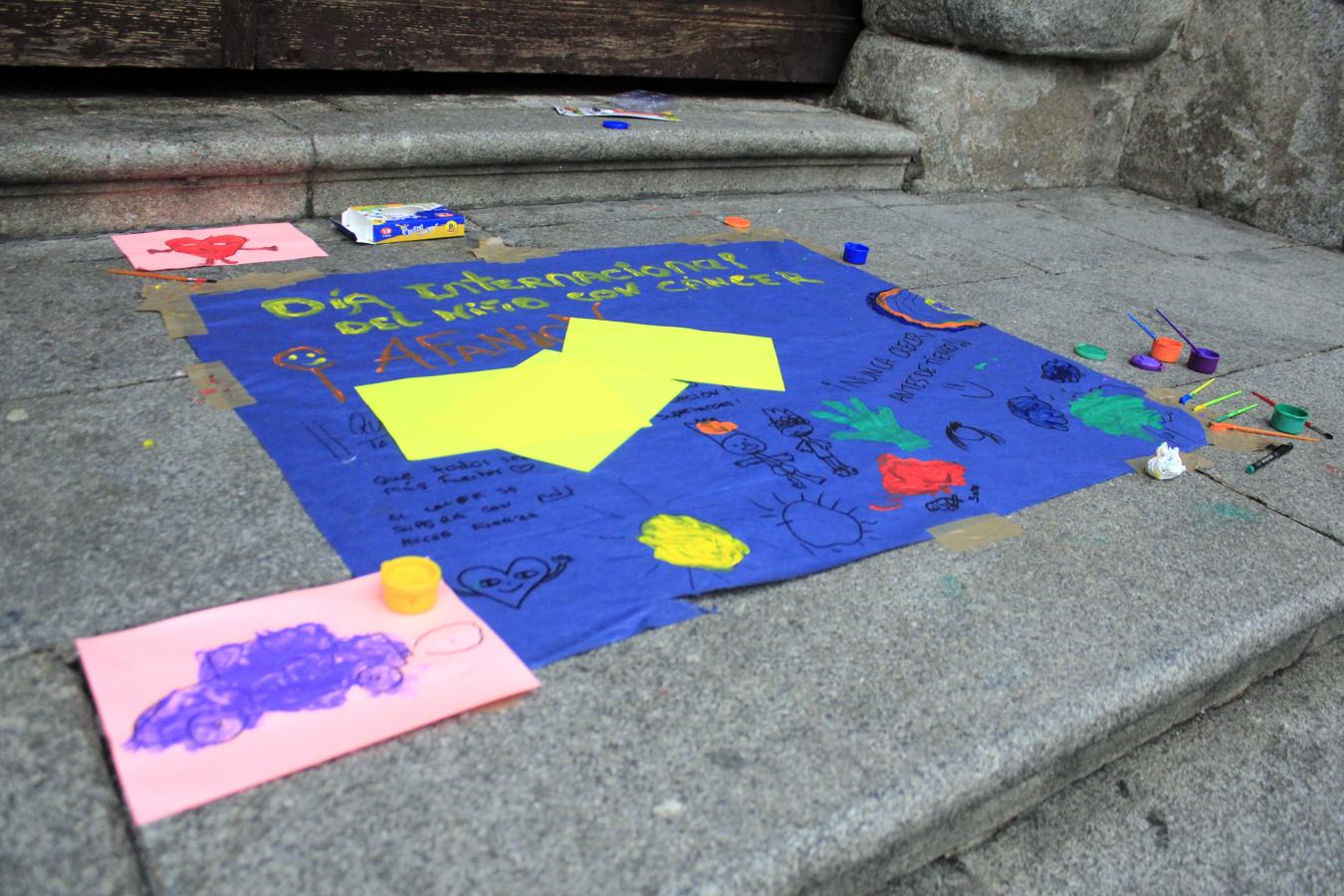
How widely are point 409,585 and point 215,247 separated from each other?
1.61 meters

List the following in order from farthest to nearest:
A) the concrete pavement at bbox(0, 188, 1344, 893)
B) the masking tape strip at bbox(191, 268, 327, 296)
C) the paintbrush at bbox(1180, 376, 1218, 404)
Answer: the paintbrush at bbox(1180, 376, 1218, 404), the masking tape strip at bbox(191, 268, 327, 296), the concrete pavement at bbox(0, 188, 1344, 893)

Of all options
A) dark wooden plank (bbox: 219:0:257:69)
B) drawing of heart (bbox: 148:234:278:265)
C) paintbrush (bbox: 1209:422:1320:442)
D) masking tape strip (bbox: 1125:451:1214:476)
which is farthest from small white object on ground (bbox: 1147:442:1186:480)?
dark wooden plank (bbox: 219:0:257:69)

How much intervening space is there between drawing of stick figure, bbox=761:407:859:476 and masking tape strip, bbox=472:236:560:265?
98cm

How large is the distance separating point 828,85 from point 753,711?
12.3ft

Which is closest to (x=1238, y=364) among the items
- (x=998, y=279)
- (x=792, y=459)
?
(x=998, y=279)

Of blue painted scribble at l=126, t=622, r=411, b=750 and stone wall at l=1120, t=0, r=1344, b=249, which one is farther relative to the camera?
stone wall at l=1120, t=0, r=1344, b=249

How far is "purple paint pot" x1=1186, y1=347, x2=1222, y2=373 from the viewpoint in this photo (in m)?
2.60

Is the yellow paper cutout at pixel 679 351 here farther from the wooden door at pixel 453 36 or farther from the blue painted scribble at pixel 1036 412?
the wooden door at pixel 453 36

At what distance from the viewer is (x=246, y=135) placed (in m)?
2.71

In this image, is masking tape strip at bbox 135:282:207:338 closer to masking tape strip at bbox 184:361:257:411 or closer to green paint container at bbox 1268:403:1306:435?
masking tape strip at bbox 184:361:257:411

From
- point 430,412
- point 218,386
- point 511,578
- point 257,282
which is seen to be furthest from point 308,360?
point 511,578

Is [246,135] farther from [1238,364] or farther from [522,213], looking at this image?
[1238,364]

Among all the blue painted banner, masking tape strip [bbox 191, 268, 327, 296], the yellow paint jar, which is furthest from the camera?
masking tape strip [bbox 191, 268, 327, 296]

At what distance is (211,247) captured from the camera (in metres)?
2.56
